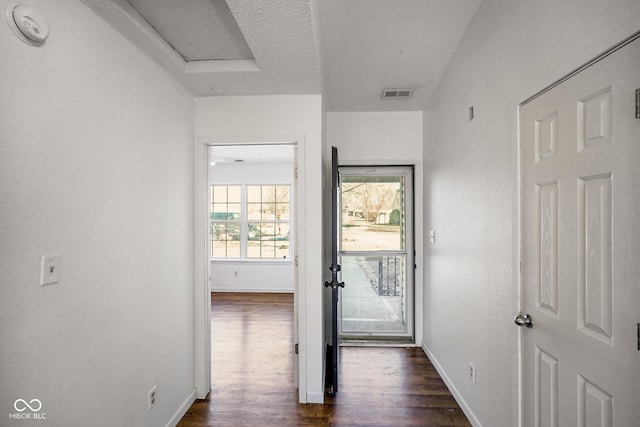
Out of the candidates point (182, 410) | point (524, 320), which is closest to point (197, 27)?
point (524, 320)

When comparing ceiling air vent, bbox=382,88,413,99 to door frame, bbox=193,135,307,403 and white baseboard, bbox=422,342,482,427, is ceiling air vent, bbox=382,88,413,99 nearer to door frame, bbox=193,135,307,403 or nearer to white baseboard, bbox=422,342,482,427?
door frame, bbox=193,135,307,403

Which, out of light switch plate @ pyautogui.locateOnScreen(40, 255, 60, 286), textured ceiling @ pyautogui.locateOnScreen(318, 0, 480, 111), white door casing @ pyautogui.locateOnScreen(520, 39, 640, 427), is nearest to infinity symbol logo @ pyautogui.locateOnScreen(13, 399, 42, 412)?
light switch plate @ pyautogui.locateOnScreen(40, 255, 60, 286)

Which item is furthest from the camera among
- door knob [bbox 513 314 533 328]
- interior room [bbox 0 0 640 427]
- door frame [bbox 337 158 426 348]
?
door frame [bbox 337 158 426 348]

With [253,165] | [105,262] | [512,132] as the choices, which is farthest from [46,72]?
[253,165]

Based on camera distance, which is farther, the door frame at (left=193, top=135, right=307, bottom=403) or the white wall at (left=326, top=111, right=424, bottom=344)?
the white wall at (left=326, top=111, right=424, bottom=344)

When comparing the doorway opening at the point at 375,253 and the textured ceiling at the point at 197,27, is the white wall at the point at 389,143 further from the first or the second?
Result: the textured ceiling at the point at 197,27

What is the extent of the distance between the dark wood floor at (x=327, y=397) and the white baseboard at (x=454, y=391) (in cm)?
4

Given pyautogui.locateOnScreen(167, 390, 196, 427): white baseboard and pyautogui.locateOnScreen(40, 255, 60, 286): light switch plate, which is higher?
pyautogui.locateOnScreen(40, 255, 60, 286): light switch plate

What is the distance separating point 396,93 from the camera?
3143mm

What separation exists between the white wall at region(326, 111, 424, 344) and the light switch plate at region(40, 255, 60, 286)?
9.01 feet

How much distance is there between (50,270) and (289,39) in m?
1.53

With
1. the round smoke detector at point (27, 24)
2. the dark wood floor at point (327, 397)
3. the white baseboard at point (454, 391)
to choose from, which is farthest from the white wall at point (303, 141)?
the round smoke detector at point (27, 24)

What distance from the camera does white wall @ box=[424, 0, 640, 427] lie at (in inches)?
48.6

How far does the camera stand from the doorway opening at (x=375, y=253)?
148 inches
